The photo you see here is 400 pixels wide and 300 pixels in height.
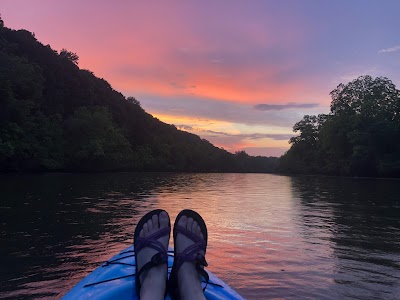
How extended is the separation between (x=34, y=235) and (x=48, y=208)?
4.21 meters

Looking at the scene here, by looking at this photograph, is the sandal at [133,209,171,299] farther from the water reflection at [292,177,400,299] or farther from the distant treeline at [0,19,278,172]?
the distant treeline at [0,19,278,172]

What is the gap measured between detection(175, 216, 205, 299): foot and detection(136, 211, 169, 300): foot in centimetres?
14

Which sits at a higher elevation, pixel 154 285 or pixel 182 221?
pixel 182 221

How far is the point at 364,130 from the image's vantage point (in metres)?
54.3

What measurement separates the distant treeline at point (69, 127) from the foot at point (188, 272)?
34421mm

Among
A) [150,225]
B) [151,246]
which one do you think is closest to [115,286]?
[151,246]

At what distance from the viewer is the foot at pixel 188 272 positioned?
287cm

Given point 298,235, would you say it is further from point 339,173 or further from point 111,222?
point 339,173

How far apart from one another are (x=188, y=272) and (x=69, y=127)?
177ft

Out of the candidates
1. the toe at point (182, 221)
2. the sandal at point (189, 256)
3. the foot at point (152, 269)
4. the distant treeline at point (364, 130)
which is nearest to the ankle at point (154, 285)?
the foot at point (152, 269)

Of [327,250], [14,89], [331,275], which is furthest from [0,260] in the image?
[14,89]

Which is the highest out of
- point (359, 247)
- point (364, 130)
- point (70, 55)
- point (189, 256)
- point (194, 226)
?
point (70, 55)

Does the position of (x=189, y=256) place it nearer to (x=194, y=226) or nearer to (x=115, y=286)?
(x=194, y=226)

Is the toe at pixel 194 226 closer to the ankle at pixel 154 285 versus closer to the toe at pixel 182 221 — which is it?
the toe at pixel 182 221
